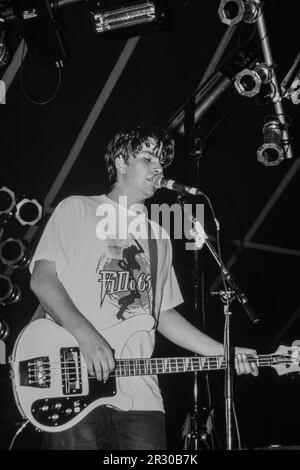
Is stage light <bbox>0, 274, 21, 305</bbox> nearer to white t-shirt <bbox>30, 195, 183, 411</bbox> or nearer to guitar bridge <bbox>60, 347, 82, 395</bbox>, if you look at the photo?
white t-shirt <bbox>30, 195, 183, 411</bbox>

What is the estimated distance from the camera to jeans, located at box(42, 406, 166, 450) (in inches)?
81.6

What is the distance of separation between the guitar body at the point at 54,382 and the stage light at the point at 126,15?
6.95 feet

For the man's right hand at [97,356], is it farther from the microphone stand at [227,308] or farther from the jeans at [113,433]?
the microphone stand at [227,308]

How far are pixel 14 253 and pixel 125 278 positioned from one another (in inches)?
55.3

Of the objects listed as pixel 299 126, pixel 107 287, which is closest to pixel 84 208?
pixel 107 287

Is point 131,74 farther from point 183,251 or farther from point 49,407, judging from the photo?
point 49,407

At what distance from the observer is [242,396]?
17.3ft

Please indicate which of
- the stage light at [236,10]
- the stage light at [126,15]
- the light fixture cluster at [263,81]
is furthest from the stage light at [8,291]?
the stage light at [236,10]

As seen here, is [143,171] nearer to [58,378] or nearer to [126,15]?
[126,15]

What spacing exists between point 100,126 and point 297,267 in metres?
2.69

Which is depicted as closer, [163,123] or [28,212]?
[28,212]

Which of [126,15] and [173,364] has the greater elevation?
[126,15]

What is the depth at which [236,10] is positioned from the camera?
11.2 feet

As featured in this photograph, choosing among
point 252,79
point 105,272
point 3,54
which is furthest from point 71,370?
point 252,79
